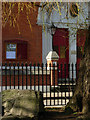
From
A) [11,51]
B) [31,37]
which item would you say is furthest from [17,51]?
[31,37]

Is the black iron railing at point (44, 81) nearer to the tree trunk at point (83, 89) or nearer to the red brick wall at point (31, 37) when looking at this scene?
the tree trunk at point (83, 89)

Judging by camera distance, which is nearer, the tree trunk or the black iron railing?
the tree trunk

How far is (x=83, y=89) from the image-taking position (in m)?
5.08

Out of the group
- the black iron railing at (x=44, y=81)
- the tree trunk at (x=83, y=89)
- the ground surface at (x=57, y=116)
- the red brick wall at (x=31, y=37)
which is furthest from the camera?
the red brick wall at (x=31, y=37)

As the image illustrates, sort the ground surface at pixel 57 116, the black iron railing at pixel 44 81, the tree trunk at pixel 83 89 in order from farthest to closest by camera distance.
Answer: the black iron railing at pixel 44 81 < the tree trunk at pixel 83 89 < the ground surface at pixel 57 116

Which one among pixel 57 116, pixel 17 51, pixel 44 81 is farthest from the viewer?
pixel 17 51

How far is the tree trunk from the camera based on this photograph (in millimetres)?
4977

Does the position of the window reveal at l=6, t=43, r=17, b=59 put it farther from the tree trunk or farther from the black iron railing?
the tree trunk

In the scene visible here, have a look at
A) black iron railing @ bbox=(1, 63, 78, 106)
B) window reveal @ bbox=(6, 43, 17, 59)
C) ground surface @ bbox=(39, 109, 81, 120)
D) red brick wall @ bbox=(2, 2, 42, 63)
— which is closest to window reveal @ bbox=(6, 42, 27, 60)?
window reveal @ bbox=(6, 43, 17, 59)

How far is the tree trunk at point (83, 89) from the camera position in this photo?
16.3 feet

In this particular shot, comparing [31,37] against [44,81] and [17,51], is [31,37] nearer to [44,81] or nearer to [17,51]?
[17,51]

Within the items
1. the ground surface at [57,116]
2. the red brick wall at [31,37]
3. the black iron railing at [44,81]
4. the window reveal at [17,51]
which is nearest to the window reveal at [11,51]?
the window reveal at [17,51]

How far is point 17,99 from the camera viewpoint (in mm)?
4797

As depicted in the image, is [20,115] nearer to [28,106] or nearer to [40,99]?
[28,106]
